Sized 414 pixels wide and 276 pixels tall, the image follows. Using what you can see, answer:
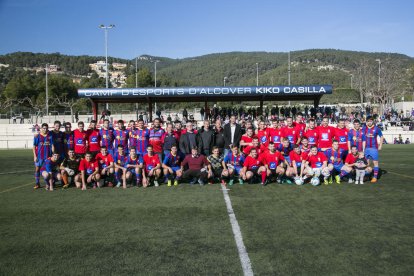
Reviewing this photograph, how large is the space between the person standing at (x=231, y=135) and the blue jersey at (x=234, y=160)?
212 millimetres

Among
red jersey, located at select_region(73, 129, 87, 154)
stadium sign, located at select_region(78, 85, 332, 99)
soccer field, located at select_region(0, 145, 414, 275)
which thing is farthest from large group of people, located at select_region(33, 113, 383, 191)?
stadium sign, located at select_region(78, 85, 332, 99)

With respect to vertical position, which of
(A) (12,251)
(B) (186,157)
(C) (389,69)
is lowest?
(A) (12,251)

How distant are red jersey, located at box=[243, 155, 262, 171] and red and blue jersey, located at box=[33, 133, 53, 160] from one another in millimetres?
5010

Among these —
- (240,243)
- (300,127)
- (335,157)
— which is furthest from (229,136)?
(240,243)

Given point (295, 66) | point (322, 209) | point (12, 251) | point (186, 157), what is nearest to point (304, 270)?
point (322, 209)

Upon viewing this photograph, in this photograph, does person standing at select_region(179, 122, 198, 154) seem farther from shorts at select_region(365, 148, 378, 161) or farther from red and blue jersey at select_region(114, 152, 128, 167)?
shorts at select_region(365, 148, 378, 161)

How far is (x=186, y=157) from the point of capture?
30.8ft

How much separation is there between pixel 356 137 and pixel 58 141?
7894 mm

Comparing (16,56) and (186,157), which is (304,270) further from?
(16,56)

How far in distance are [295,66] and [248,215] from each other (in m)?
97.6

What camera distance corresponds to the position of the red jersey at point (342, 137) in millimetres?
10039

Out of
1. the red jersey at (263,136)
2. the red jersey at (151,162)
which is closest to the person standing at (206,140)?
the red jersey at (151,162)

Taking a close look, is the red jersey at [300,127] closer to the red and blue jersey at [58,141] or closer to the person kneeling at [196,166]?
the person kneeling at [196,166]

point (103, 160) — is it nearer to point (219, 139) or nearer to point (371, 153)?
point (219, 139)
